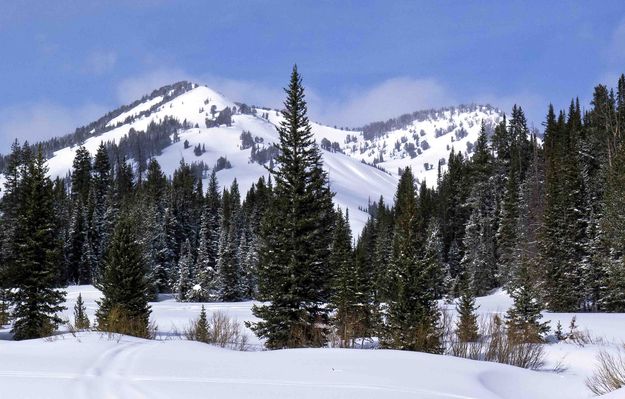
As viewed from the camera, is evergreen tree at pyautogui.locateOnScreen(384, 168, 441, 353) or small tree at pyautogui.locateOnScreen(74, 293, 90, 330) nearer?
evergreen tree at pyautogui.locateOnScreen(384, 168, 441, 353)

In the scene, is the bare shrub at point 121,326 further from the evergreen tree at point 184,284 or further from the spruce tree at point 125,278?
the evergreen tree at point 184,284

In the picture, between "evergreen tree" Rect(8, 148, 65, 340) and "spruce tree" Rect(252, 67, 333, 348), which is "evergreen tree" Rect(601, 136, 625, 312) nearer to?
"spruce tree" Rect(252, 67, 333, 348)

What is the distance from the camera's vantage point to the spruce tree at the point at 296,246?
2183 cm

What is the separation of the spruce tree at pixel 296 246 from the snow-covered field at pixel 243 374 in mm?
9239

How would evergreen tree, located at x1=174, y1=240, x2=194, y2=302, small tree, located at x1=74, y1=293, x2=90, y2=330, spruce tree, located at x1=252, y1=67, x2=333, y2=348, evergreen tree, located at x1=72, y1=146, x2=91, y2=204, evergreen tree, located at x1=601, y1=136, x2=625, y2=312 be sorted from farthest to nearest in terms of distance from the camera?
evergreen tree, located at x1=72, y1=146, x2=91, y2=204 → evergreen tree, located at x1=174, y1=240, x2=194, y2=302 → evergreen tree, located at x1=601, y1=136, x2=625, y2=312 → spruce tree, located at x1=252, y1=67, x2=333, y2=348 → small tree, located at x1=74, y1=293, x2=90, y2=330

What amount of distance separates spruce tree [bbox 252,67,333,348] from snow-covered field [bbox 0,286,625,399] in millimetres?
9239

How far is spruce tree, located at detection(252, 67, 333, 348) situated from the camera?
2183cm

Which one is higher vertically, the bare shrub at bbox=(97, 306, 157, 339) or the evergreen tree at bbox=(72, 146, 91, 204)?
the evergreen tree at bbox=(72, 146, 91, 204)

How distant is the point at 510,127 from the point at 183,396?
81.8m

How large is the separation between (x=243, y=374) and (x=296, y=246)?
13721 mm

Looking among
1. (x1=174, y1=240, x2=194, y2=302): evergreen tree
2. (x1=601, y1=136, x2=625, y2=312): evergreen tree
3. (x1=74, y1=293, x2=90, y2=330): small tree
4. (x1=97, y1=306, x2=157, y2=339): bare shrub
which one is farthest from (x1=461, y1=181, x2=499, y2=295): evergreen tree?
(x1=97, y1=306, x2=157, y2=339): bare shrub

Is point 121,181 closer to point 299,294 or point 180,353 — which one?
point 299,294

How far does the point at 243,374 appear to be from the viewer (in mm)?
8984

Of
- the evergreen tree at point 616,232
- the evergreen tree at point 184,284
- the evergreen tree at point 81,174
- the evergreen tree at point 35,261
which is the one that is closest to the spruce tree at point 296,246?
the evergreen tree at point 35,261
